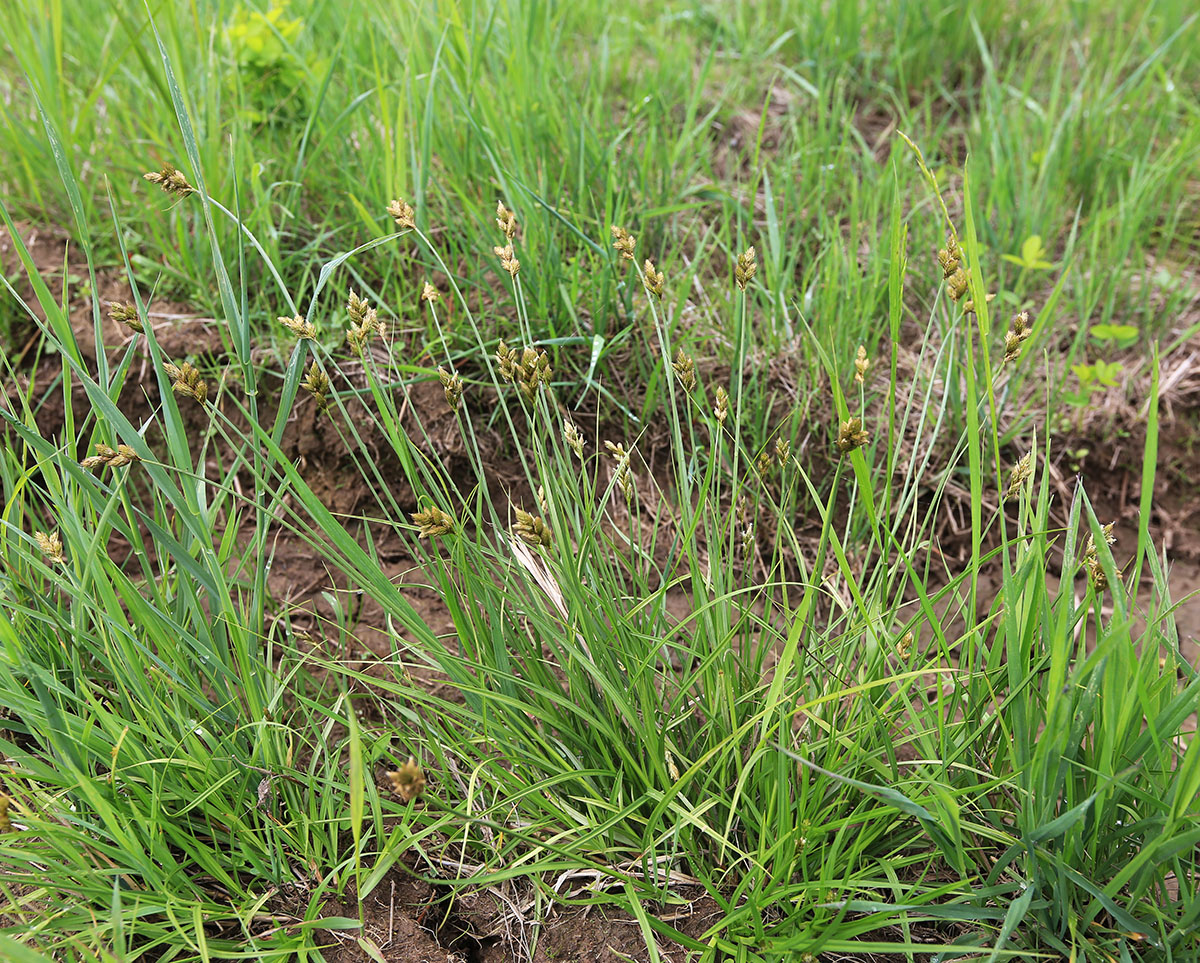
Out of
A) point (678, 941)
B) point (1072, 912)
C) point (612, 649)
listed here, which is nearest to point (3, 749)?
point (612, 649)

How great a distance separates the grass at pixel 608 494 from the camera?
113 centimetres

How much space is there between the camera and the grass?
1.13m

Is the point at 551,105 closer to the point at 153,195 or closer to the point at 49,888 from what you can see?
the point at 153,195

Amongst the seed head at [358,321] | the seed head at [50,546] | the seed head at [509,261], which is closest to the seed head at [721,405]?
the seed head at [509,261]

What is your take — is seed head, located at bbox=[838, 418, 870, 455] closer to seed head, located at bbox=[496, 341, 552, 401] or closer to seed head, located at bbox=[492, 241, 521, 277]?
seed head, located at bbox=[496, 341, 552, 401]

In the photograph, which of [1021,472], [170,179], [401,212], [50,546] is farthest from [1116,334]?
[50,546]

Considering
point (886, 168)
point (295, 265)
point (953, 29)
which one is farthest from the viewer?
point (953, 29)

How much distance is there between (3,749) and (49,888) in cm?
20

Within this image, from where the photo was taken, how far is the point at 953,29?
114 inches

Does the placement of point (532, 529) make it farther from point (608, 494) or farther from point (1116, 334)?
point (1116, 334)

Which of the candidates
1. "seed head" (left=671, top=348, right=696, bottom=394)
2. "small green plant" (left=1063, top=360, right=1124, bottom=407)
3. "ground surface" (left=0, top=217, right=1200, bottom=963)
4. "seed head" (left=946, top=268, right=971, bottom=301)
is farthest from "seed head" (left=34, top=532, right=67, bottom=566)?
"small green plant" (left=1063, top=360, right=1124, bottom=407)

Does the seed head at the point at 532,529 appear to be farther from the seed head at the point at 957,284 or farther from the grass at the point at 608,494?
the seed head at the point at 957,284

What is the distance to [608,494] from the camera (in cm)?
121

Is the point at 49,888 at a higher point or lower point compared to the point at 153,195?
lower
